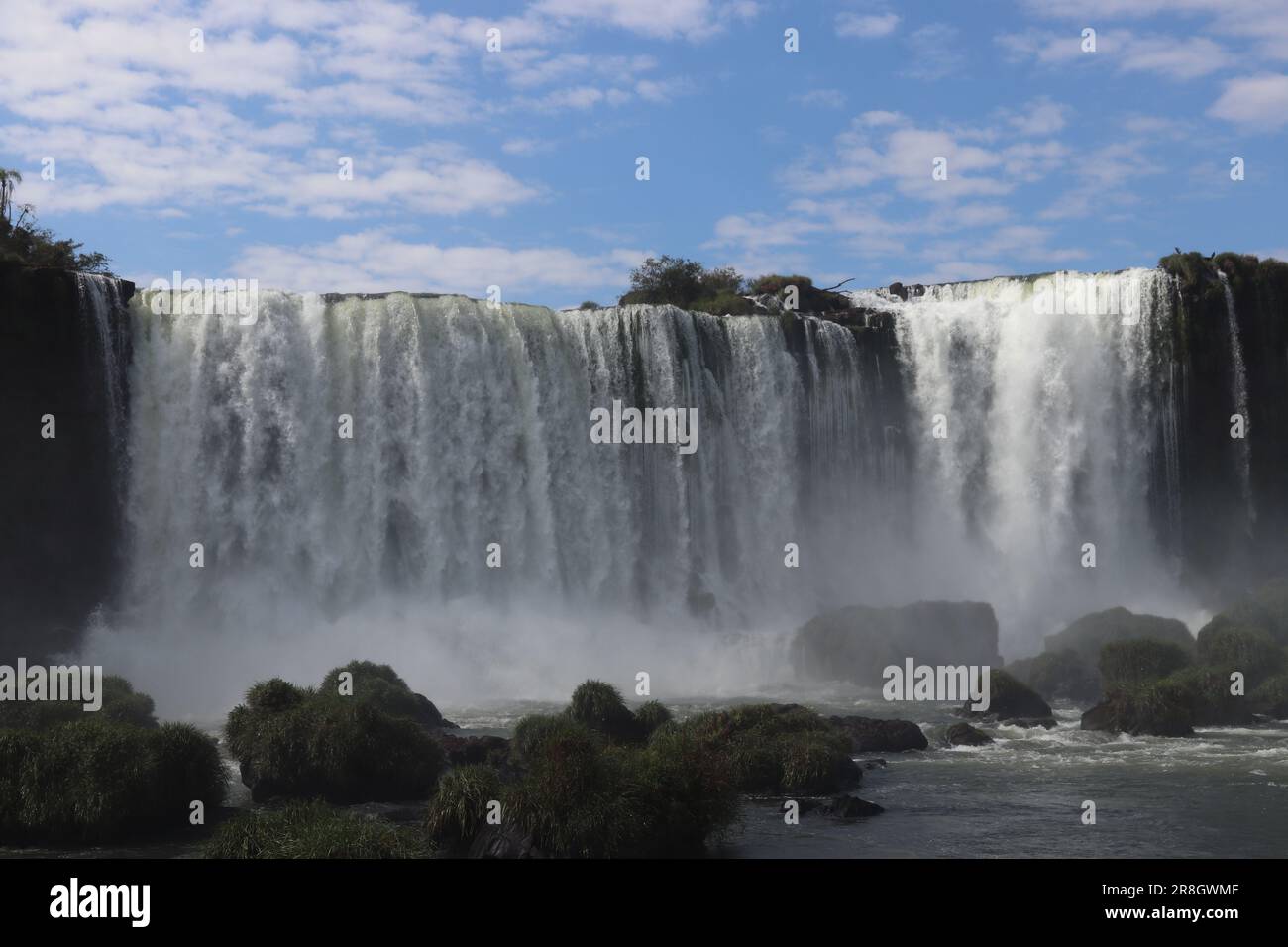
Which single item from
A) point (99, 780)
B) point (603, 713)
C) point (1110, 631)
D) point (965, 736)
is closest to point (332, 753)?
point (99, 780)

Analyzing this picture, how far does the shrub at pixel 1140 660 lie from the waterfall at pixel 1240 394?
17.2 metres

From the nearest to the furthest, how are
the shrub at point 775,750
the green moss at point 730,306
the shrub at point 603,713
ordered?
the shrub at point 775,750 < the shrub at point 603,713 < the green moss at point 730,306

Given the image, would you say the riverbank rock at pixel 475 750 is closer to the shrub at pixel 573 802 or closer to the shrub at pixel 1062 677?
the shrub at pixel 573 802

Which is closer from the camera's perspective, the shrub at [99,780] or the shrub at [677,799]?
the shrub at [677,799]

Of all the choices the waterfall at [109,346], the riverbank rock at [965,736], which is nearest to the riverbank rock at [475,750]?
the riverbank rock at [965,736]

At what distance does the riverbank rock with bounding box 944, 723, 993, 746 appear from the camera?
99.6 ft

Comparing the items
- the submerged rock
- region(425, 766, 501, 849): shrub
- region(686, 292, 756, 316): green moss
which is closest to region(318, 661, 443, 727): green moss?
region(425, 766, 501, 849): shrub

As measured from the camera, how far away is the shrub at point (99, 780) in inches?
816

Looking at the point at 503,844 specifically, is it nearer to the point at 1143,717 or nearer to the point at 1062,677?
the point at 1143,717

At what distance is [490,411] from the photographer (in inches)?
1778

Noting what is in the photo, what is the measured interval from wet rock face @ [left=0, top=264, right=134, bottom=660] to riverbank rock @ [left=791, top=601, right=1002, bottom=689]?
21.1 meters

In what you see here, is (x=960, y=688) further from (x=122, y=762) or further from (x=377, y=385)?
(x=122, y=762)

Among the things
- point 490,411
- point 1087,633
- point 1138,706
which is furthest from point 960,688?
point 490,411

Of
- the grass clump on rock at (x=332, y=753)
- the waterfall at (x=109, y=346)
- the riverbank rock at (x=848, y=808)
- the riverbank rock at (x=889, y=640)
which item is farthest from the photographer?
the riverbank rock at (x=889, y=640)
